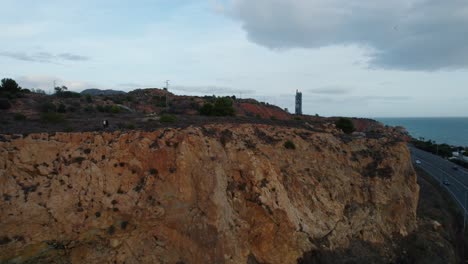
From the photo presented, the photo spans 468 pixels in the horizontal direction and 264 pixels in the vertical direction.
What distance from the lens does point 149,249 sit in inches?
605

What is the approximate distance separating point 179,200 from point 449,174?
137 feet

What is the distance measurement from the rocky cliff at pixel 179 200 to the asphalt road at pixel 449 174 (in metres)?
17.9

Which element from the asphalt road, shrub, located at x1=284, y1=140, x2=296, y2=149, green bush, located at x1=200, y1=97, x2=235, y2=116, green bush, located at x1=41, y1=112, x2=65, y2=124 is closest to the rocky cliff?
shrub, located at x1=284, y1=140, x2=296, y2=149

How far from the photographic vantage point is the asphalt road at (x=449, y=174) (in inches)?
1444

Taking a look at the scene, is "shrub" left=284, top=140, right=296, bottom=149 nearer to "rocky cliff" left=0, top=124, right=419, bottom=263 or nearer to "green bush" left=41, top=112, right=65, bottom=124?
"rocky cliff" left=0, top=124, right=419, bottom=263

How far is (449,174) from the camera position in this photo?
1797 inches

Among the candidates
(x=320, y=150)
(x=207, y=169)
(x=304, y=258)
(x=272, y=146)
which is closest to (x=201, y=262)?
(x=207, y=169)

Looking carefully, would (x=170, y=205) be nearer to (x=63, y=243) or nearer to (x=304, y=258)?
(x=63, y=243)

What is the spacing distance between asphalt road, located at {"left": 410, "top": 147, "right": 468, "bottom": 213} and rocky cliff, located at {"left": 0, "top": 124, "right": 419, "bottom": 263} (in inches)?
703

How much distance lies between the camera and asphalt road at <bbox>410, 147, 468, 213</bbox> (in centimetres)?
3669

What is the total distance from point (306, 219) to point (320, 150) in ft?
17.6

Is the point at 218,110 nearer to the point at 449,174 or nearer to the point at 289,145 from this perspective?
the point at 289,145

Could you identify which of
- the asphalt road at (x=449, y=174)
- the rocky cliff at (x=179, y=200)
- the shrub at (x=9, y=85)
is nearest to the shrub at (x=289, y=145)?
the rocky cliff at (x=179, y=200)

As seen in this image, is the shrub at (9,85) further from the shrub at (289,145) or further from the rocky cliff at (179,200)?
the shrub at (289,145)
